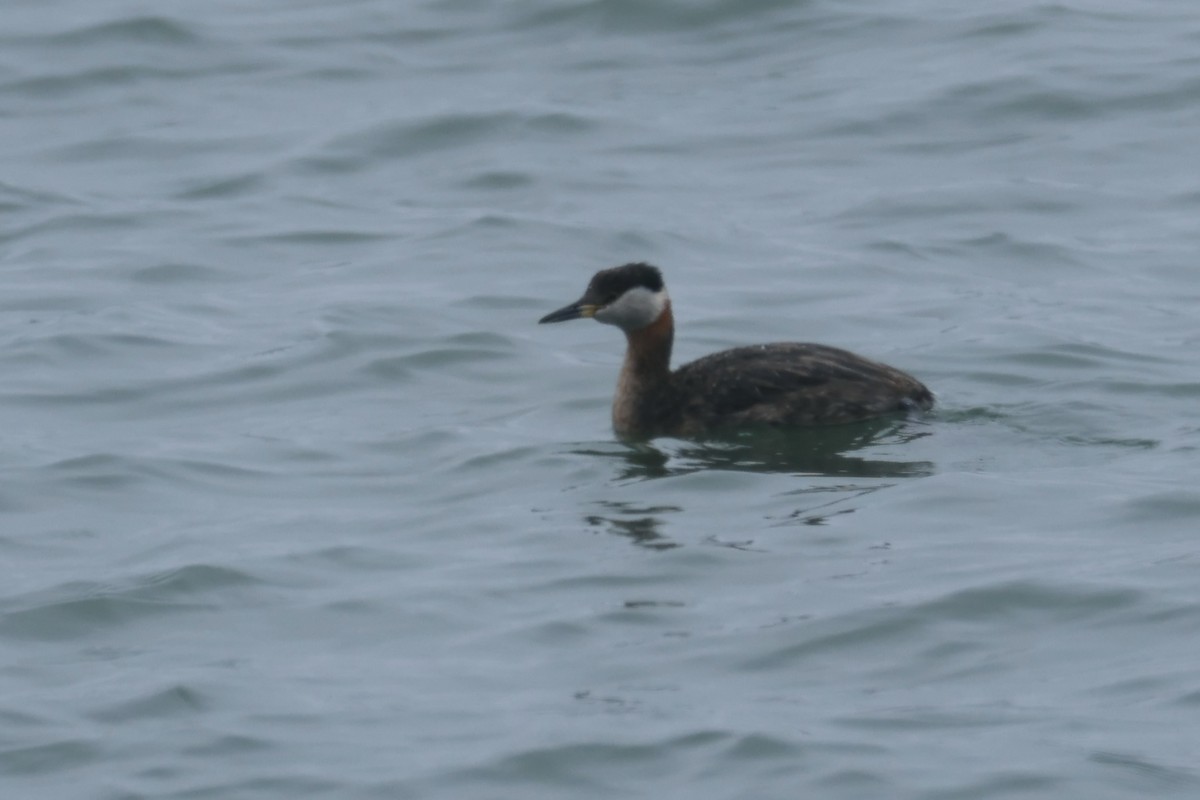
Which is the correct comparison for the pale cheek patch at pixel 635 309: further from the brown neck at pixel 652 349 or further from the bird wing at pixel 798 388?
the bird wing at pixel 798 388

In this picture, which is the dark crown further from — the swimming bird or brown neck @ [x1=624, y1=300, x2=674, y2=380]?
brown neck @ [x1=624, y1=300, x2=674, y2=380]

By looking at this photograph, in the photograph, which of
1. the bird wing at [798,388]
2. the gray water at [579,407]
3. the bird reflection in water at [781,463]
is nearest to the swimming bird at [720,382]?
the bird wing at [798,388]

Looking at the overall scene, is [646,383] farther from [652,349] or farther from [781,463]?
[781,463]

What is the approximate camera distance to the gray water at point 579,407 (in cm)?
895

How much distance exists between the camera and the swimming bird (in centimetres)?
1323

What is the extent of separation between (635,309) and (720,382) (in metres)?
0.75

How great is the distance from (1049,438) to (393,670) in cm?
463

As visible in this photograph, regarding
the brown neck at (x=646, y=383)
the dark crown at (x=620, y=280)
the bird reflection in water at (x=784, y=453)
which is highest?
the dark crown at (x=620, y=280)

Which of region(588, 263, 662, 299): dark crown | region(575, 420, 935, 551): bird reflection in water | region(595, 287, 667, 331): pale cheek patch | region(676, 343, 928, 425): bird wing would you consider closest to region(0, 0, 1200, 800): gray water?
region(575, 420, 935, 551): bird reflection in water

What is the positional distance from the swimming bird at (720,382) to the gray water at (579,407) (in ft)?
0.75

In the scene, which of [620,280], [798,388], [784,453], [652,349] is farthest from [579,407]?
[784,453]

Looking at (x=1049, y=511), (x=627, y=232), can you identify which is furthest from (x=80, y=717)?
(x=627, y=232)

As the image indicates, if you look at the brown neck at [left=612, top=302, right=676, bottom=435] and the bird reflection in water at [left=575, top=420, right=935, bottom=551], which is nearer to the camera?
the bird reflection in water at [left=575, top=420, right=935, bottom=551]

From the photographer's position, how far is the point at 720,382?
13445 millimetres
